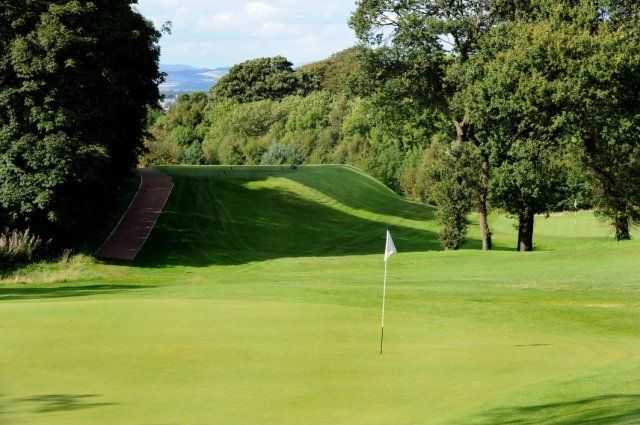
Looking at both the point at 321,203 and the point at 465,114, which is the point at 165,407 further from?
the point at 321,203

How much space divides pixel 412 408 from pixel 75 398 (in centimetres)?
388

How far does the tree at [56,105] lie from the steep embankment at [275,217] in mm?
5604

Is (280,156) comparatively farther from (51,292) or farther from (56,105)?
(51,292)

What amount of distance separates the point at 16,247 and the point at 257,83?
79049 mm

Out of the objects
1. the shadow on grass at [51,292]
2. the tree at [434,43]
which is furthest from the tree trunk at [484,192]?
the shadow on grass at [51,292]

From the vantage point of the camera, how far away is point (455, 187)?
127 ft

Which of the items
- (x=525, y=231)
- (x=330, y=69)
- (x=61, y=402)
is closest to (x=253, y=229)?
(x=525, y=231)

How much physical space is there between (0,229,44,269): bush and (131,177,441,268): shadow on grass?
15.8 ft

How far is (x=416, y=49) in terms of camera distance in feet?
136

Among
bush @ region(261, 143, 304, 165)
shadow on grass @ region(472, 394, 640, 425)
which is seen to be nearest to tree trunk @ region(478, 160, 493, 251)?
shadow on grass @ region(472, 394, 640, 425)

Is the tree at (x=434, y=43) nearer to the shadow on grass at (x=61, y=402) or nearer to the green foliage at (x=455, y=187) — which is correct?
the green foliage at (x=455, y=187)

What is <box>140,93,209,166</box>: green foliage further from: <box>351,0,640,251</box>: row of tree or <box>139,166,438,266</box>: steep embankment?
<box>351,0,640,251</box>: row of tree

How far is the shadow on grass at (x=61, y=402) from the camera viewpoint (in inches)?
384

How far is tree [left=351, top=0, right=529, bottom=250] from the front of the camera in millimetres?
40906
